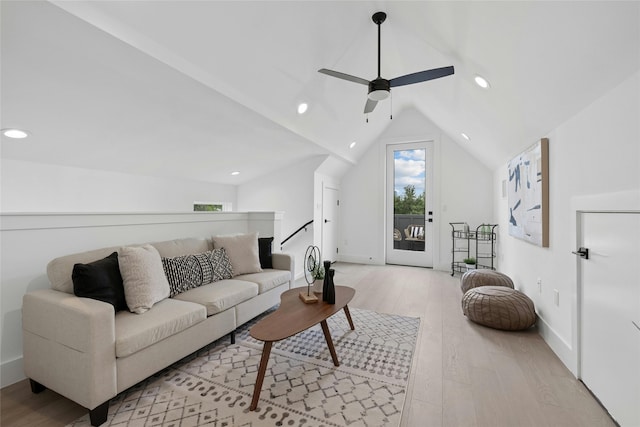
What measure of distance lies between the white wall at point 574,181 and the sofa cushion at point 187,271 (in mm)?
2967

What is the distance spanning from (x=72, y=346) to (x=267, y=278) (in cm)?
162

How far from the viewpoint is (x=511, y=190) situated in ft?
11.6

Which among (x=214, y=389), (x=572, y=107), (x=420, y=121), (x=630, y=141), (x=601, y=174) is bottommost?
(x=214, y=389)

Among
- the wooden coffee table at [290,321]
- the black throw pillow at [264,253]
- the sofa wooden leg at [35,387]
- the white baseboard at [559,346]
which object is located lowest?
the sofa wooden leg at [35,387]

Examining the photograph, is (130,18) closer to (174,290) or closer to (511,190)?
(174,290)

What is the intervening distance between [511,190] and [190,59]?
3.76 m

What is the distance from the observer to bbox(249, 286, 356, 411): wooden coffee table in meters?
1.70

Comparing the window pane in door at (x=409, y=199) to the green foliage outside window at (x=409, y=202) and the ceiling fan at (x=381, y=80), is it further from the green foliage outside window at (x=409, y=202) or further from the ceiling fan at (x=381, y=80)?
the ceiling fan at (x=381, y=80)

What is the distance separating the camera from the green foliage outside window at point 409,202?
5.75 m

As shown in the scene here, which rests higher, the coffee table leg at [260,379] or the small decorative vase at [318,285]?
the small decorative vase at [318,285]

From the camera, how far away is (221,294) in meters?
2.39


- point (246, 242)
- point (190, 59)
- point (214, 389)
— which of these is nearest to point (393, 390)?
point (214, 389)

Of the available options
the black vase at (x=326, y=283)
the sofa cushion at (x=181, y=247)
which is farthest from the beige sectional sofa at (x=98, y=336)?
the black vase at (x=326, y=283)

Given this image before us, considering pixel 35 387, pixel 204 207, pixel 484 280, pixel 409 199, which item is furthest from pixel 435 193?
pixel 35 387
